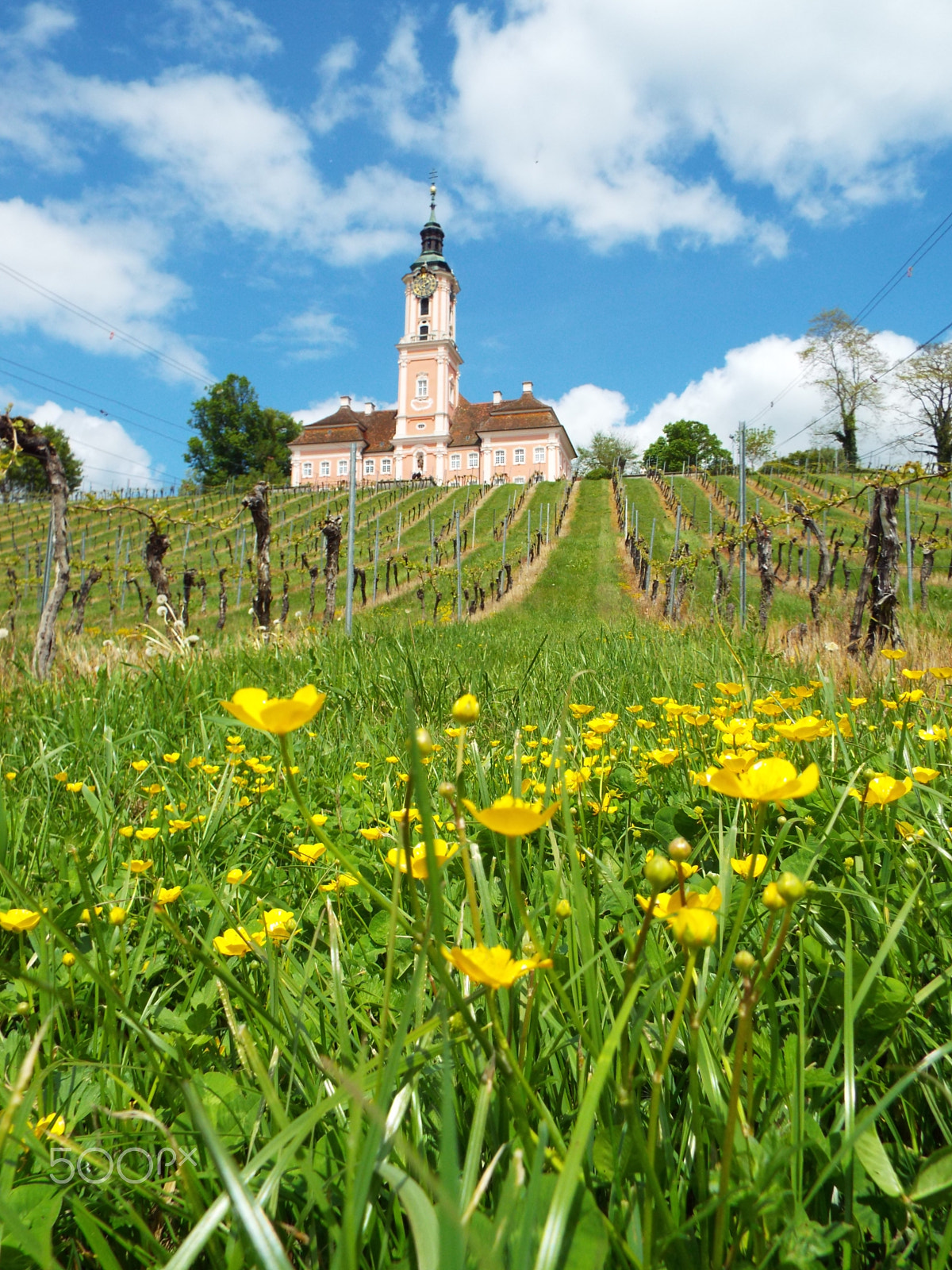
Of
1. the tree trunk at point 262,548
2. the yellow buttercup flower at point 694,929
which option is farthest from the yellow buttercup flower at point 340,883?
the tree trunk at point 262,548

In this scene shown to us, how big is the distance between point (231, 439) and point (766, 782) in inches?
2309

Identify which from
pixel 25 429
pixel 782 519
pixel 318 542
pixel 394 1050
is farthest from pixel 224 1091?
pixel 318 542

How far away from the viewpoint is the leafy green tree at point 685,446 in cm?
5947

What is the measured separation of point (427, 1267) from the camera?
348mm

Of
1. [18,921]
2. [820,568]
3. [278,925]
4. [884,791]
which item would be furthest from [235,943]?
[820,568]

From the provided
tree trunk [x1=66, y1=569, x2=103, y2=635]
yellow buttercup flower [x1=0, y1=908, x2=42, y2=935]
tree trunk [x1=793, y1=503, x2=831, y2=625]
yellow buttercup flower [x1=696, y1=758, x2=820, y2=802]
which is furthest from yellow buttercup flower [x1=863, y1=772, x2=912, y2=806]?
tree trunk [x1=66, y1=569, x2=103, y2=635]

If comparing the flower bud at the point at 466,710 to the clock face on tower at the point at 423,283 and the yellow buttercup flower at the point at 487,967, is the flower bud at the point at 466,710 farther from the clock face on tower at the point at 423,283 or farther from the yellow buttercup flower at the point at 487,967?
the clock face on tower at the point at 423,283

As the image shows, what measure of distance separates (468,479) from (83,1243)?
5201 cm

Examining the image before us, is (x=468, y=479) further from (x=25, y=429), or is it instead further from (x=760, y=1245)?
(x=760, y=1245)

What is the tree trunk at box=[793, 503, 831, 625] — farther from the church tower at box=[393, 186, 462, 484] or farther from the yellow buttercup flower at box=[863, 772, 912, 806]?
the church tower at box=[393, 186, 462, 484]

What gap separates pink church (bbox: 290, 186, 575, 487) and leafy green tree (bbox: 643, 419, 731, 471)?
9.62 meters

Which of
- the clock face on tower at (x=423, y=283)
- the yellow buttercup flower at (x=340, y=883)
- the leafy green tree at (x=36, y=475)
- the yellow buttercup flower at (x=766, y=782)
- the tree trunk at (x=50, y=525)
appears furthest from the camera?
the clock face on tower at (x=423, y=283)

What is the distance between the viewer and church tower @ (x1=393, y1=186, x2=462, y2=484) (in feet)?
173

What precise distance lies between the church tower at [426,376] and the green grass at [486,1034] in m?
52.5
